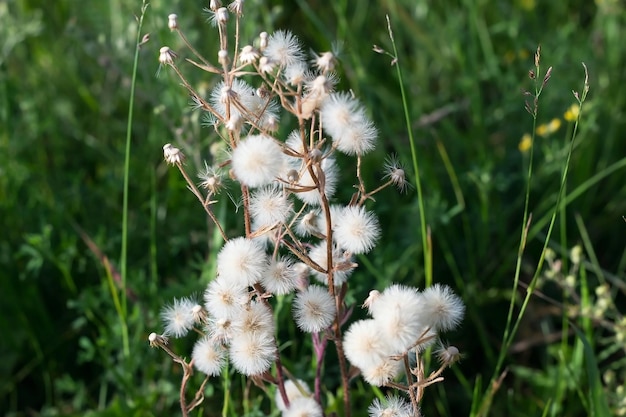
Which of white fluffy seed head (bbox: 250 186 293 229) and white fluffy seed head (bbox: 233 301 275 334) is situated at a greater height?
white fluffy seed head (bbox: 250 186 293 229)

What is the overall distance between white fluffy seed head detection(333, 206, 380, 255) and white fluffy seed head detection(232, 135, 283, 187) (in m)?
0.14

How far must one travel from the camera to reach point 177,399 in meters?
1.74

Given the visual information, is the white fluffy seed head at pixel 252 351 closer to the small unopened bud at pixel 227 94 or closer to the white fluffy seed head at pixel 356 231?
the white fluffy seed head at pixel 356 231

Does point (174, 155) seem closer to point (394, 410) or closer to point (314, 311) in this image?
point (314, 311)

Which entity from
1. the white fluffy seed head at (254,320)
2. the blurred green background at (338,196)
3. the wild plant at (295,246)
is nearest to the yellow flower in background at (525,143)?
Result: the blurred green background at (338,196)

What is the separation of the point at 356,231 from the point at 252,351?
0.66 ft

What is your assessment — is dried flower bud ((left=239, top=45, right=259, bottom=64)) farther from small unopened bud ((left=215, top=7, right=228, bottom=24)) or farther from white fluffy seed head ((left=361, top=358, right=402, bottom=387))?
white fluffy seed head ((left=361, top=358, right=402, bottom=387))

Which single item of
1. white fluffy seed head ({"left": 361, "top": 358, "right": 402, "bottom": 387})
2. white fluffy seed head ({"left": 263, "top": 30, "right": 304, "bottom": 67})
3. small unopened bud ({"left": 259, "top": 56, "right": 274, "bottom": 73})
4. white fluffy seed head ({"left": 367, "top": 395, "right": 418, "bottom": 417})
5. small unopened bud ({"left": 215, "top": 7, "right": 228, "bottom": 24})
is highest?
small unopened bud ({"left": 215, "top": 7, "right": 228, "bottom": 24})

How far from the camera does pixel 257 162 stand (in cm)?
98

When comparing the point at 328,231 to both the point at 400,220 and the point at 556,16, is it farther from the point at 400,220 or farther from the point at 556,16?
the point at 556,16

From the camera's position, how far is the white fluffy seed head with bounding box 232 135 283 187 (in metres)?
0.98

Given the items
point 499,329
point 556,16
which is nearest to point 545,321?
point 499,329

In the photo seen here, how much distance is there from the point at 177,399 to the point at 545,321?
92cm

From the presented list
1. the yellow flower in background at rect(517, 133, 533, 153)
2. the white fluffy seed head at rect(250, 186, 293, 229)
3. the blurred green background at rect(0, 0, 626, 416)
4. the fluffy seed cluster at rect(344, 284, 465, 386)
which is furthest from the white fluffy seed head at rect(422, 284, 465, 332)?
the yellow flower in background at rect(517, 133, 533, 153)
